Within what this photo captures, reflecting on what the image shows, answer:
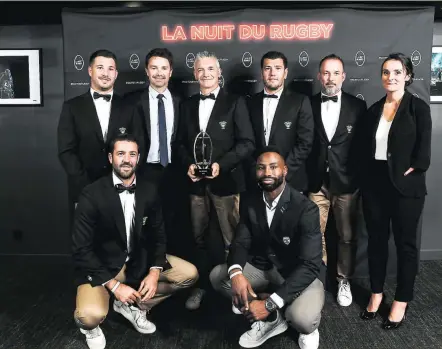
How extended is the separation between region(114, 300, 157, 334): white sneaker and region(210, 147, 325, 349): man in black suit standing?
54 cm

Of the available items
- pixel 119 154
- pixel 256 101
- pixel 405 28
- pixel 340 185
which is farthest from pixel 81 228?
pixel 405 28

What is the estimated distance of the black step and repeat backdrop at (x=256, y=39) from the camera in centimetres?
401

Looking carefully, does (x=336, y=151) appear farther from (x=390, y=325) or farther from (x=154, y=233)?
(x=154, y=233)

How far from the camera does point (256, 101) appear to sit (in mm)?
3609

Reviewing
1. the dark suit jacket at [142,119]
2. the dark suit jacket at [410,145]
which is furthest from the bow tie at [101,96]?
the dark suit jacket at [410,145]

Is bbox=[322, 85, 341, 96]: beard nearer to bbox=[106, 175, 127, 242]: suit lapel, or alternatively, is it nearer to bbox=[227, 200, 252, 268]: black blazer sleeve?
bbox=[227, 200, 252, 268]: black blazer sleeve

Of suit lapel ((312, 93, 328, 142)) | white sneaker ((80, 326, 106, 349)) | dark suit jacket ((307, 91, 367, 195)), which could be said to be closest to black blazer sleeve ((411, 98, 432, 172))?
dark suit jacket ((307, 91, 367, 195))

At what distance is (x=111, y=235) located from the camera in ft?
10.1

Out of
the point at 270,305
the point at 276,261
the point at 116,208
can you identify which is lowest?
the point at 270,305

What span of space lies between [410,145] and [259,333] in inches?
61.8

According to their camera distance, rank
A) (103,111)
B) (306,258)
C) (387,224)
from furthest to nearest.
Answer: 1. (103,111)
2. (387,224)
3. (306,258)

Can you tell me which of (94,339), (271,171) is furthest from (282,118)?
(94,339)

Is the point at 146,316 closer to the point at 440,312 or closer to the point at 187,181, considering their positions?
the point at 187,181

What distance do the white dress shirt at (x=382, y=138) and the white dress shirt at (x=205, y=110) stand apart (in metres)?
1.21
